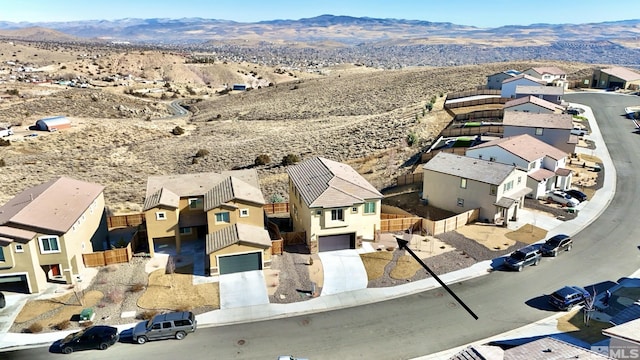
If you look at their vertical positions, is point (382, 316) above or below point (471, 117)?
below

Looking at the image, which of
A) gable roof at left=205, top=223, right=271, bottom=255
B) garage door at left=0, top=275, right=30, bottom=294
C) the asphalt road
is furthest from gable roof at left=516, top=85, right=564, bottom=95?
garage door at left=0, top=275, right=30, bottom=294

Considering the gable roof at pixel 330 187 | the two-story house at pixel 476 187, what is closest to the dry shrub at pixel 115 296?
the gable roof at pixel 330 187

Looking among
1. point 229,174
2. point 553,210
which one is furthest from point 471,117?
point 229,174

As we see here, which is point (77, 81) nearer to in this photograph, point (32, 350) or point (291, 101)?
point (291, 101)

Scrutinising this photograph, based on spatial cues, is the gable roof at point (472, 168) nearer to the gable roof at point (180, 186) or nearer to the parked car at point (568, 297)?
the parked car at point (568, 297)

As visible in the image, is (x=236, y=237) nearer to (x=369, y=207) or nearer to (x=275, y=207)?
(x=369, y=207)

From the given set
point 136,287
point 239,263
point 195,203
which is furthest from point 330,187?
point 136,287
